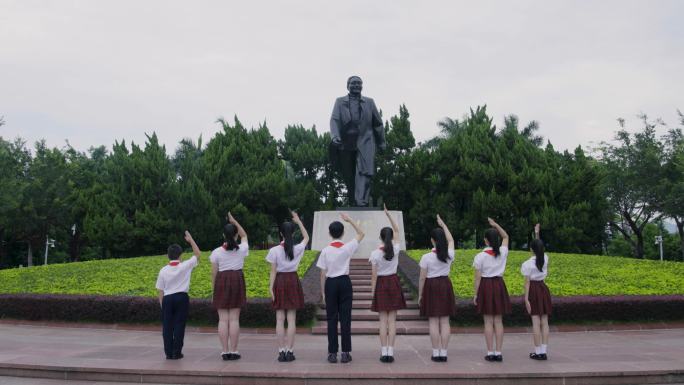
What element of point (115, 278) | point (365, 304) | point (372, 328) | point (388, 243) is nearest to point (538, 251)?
point (388, 243)

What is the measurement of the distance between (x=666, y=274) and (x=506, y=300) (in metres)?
9.72

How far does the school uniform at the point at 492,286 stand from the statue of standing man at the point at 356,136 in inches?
359

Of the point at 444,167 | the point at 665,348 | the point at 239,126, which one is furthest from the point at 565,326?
the point at 239,126

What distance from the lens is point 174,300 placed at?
700 cm

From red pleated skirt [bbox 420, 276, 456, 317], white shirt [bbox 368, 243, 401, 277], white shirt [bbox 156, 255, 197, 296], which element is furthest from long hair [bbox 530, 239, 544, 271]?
white shirt [bbox 156, 255, 197, 296]

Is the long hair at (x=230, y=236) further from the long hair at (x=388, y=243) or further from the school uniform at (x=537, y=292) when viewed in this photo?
the school uniform at (x=537, y=292)

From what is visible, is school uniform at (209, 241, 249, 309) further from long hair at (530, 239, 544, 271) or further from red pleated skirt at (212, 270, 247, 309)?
long hair at (530, 239, 544, 271)

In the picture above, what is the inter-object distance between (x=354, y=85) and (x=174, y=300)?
9.98 m

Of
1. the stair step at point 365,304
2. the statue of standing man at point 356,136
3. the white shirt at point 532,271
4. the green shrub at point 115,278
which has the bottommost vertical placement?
the stair step at point 365,304

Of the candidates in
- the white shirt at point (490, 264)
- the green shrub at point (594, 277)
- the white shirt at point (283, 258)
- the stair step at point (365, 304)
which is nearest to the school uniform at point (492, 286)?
the white shirt at point (490, 264)

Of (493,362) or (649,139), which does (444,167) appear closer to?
(649,139)

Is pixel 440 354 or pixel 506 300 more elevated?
pixel 506 300

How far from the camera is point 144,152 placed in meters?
29.3

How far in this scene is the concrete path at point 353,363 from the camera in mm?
6152
